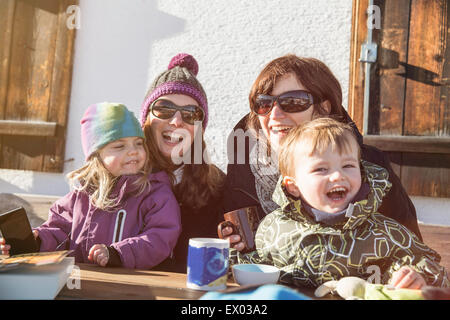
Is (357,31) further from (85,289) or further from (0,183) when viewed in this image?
(0,183)

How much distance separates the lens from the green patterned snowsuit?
54.8 inches

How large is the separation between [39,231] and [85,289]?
76 cm

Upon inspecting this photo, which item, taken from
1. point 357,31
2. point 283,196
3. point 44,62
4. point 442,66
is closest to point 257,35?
point 357,31

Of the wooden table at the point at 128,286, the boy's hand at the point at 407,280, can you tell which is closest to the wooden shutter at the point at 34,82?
the wooden table at the point at 128,286

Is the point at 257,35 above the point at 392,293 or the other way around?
above

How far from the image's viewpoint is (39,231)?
184cm

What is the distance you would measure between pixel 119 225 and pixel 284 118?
2.90 ft

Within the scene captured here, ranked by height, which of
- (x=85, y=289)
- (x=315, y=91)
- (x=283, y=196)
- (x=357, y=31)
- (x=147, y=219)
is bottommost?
(x=85, y=289)

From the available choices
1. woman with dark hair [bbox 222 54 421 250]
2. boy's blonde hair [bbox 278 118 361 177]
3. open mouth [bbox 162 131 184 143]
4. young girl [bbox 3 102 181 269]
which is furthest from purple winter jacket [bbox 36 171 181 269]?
boy's blonde hair [bbox 278 118 361 177]

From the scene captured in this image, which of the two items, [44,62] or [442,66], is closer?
[442,66]

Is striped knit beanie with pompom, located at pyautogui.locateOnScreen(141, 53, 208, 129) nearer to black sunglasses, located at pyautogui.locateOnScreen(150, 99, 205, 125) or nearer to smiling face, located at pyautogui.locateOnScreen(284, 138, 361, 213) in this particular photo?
black sunglasses, located at pyautogui.locateOnScreen(150, 99, 205, 125)

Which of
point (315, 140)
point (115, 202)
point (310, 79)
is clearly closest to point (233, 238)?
point (315, 140)

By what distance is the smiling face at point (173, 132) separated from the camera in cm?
210

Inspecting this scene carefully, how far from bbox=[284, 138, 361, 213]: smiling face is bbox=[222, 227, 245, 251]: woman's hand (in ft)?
0.99
